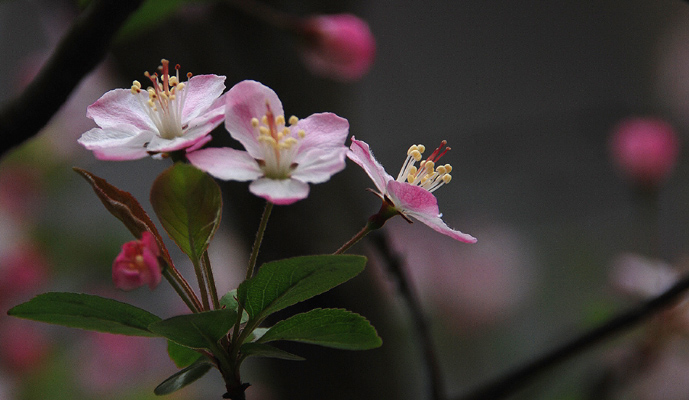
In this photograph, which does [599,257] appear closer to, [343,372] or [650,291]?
[650,291]

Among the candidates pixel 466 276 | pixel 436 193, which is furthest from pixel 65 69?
pixel 466 276

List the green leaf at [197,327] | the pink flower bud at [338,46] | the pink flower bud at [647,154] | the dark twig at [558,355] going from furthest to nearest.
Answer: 1. the pink flower bud at [647,154]
2. the pink flower bud at [338,46]
3. the dark twig at [558,355]
4. the green leaf at [197,327]

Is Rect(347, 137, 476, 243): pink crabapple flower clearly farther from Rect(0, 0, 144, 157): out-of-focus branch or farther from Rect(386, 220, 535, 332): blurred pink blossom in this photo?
Rect(386, 220, 535, 332): blurred pink blossom

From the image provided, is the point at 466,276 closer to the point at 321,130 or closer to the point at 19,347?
the point at 19,347

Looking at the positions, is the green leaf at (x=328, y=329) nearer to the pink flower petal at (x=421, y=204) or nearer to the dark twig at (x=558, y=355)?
the pink flower petal at (x=421, y=204)

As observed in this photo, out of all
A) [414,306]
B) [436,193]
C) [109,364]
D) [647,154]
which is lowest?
[109,364]

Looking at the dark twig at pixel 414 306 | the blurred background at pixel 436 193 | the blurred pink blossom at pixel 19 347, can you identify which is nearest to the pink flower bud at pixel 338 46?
the blurred background at pixel 436 193
